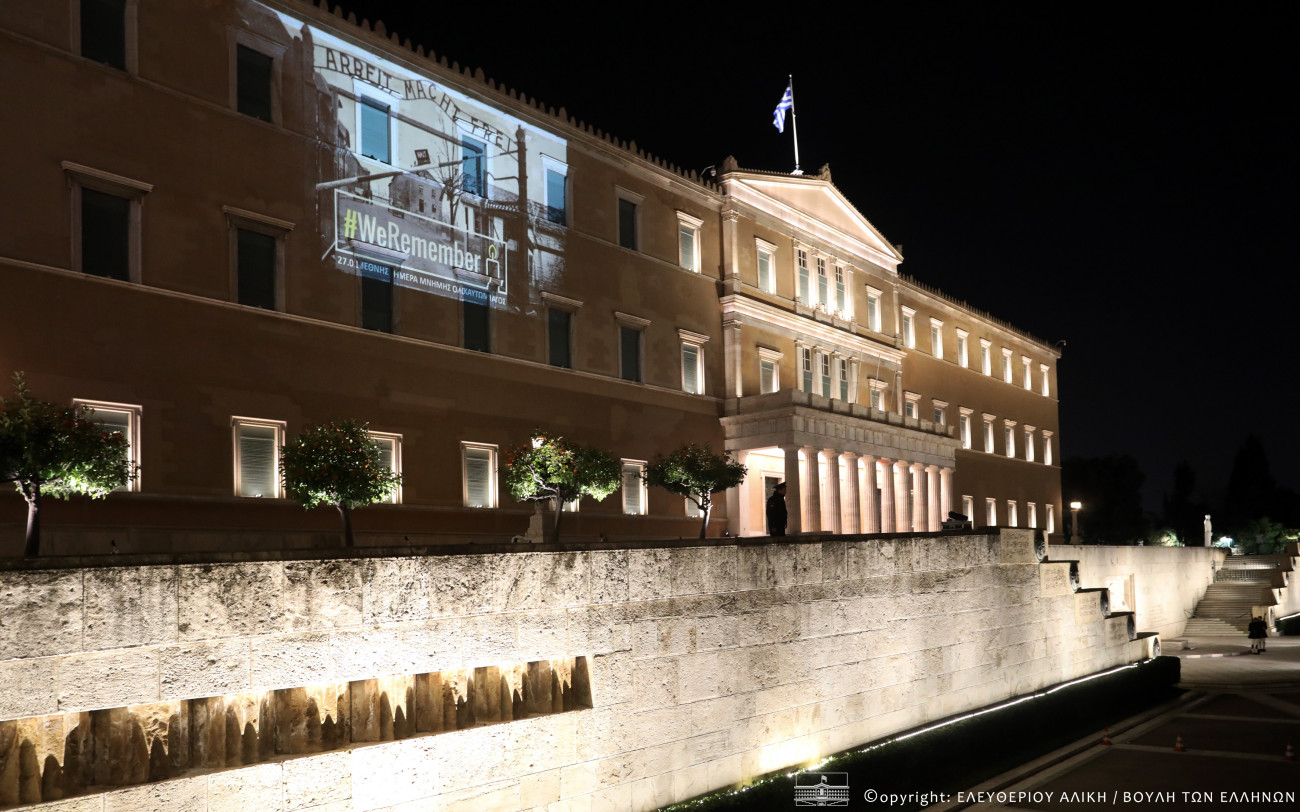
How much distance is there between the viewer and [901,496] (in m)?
40.8

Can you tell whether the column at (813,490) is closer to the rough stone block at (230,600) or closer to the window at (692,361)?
the window at (692,361)

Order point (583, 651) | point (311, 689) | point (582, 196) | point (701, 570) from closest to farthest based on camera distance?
point (311, 689)
point (583, 651)
point (701, 570)
point (582, 196)

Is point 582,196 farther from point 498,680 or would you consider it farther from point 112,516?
point 498,680

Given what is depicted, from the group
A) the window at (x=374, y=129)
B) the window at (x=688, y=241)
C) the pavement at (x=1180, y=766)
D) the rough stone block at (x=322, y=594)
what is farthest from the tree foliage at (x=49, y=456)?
the window at (x=688, y=241)

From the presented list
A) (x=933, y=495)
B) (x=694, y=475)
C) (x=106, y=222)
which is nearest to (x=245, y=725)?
(x=106, y=222)

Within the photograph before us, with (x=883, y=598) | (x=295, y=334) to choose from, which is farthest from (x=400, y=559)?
(x=295, y=334)

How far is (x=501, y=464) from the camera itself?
89.1 ft

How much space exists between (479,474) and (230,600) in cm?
1859

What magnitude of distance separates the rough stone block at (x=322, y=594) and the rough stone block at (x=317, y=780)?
3.38ft

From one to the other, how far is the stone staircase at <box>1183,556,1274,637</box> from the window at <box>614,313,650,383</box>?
2638cm

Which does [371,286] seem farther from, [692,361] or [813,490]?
[813,490]

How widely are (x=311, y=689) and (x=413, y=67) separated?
20.2 metres

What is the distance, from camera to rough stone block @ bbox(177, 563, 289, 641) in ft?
26.3

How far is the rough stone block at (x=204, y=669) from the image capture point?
7836 mm
